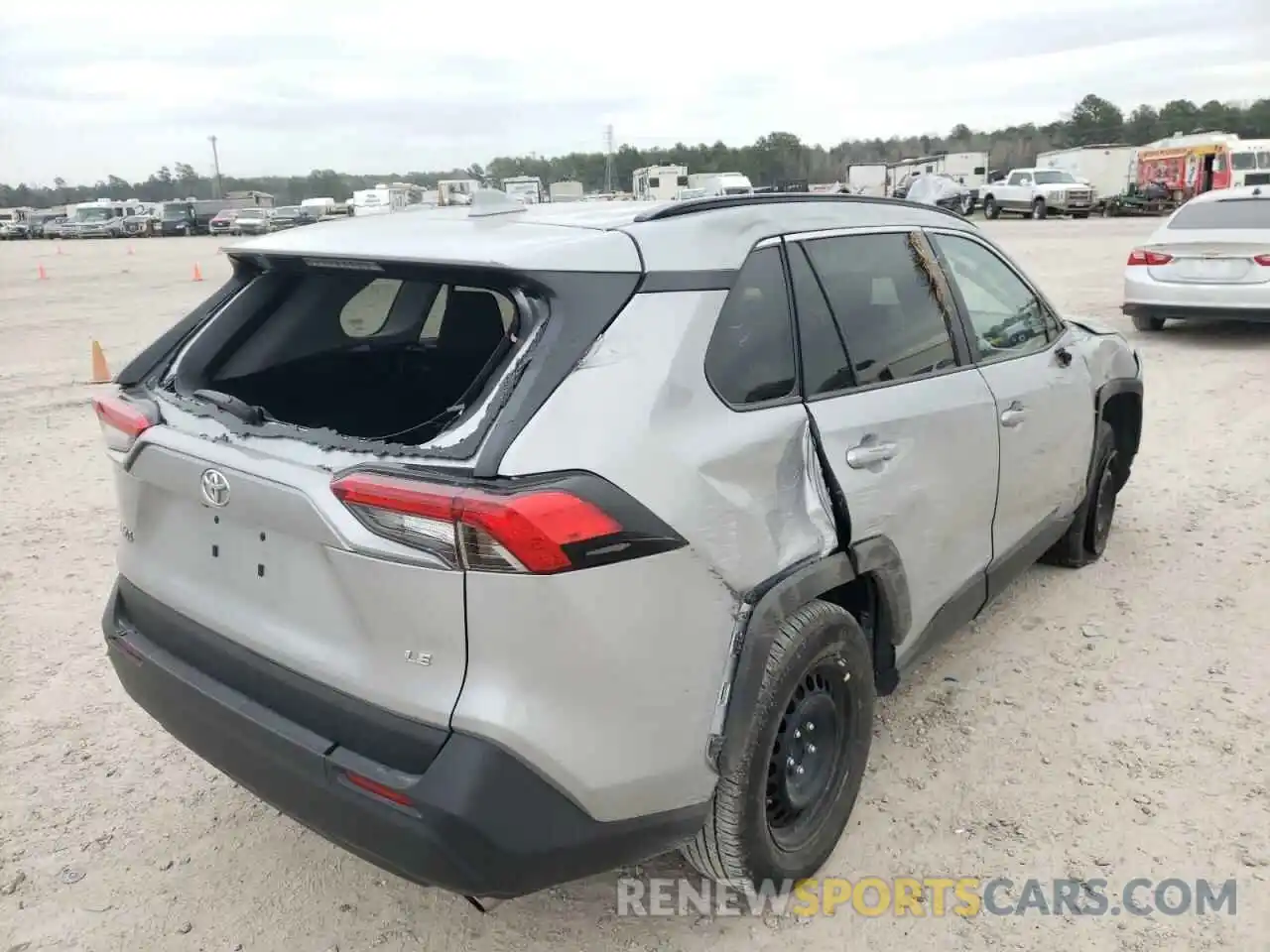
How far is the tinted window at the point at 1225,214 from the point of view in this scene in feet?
32.9

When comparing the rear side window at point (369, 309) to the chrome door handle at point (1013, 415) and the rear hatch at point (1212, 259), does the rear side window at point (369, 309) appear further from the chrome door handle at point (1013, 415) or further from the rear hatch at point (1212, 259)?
the rear hatch at point (1212, 259)

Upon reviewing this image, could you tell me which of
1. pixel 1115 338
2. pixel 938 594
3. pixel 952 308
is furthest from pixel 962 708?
pixel 1115 338

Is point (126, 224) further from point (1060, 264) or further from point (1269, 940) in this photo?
point (1269, 940)

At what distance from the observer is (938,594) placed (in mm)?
3180

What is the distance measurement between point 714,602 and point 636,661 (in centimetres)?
26

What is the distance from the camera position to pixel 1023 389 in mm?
3594

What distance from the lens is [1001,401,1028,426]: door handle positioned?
343 cm

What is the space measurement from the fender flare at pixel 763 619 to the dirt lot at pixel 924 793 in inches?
26.7

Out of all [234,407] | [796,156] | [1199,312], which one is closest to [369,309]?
[234,407]

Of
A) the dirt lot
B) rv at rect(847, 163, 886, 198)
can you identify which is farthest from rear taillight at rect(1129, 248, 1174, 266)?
rv at rect(847, 163, 886, 198)

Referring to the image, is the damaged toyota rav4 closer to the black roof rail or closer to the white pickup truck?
the black roof rail

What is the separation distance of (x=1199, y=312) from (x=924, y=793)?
29.0 ft

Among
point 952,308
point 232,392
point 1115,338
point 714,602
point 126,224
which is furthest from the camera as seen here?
point 126,224

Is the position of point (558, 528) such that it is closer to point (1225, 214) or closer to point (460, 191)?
point (460, 191)
